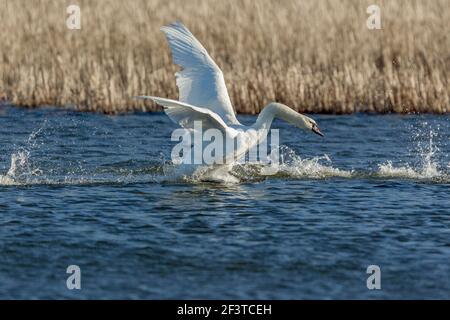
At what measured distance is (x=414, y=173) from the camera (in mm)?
12438

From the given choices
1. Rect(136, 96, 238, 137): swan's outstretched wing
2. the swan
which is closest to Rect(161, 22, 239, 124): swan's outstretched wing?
the swan

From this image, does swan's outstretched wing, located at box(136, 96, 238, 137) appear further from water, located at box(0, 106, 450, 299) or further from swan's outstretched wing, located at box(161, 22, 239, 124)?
swan's outstretched wing, located at box(161, 22, 239, 124)

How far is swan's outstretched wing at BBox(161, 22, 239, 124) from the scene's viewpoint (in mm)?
12047

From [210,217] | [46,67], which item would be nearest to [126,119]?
[46,67]

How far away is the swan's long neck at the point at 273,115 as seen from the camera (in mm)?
11672

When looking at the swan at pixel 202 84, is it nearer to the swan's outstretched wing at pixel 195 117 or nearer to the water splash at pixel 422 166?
the swan's outstretched wing at pixel 195 117

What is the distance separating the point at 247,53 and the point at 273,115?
635cm

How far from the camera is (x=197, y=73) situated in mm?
12117

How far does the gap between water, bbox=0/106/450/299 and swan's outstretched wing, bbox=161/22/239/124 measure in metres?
0.90

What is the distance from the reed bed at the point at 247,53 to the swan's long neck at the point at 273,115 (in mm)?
4476

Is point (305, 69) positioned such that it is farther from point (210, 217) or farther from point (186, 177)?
point (210, 217)

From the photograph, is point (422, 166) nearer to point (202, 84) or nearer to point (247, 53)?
point (202, 84)

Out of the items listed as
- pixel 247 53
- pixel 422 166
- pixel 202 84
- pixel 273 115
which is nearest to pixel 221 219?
pixel 273 115
